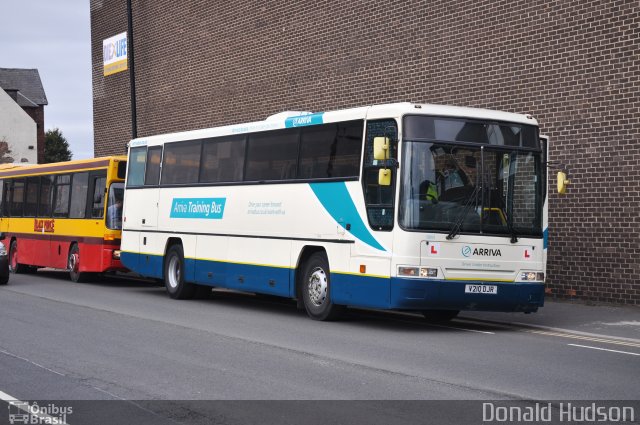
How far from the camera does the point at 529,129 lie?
48.2 ft

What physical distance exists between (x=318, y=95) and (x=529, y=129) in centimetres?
1171

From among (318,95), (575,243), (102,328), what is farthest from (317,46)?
(102,328)

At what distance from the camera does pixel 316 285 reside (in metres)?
15.5

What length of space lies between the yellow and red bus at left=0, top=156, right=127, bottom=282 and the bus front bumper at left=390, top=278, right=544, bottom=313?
1129 cm

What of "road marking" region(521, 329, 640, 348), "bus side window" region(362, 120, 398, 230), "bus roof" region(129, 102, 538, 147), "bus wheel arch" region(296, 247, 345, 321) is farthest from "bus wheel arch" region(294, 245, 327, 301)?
"road marking" region(521, 329, 640, 348)

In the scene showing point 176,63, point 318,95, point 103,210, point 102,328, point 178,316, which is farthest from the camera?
point 176,63

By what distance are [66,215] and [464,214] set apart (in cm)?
1431

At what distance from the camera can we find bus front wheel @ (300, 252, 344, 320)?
15.2 metres

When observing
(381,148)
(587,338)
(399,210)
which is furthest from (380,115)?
(587,338)

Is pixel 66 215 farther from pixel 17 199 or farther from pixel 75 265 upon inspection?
pixel 17 199

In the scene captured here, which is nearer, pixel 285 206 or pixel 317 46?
pixel 285 206

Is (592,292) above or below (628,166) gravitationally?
below

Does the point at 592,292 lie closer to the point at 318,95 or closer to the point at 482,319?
the point at 482,319

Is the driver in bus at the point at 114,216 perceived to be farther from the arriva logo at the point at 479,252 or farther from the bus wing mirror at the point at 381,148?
the arriva logo at the point at 479,252
